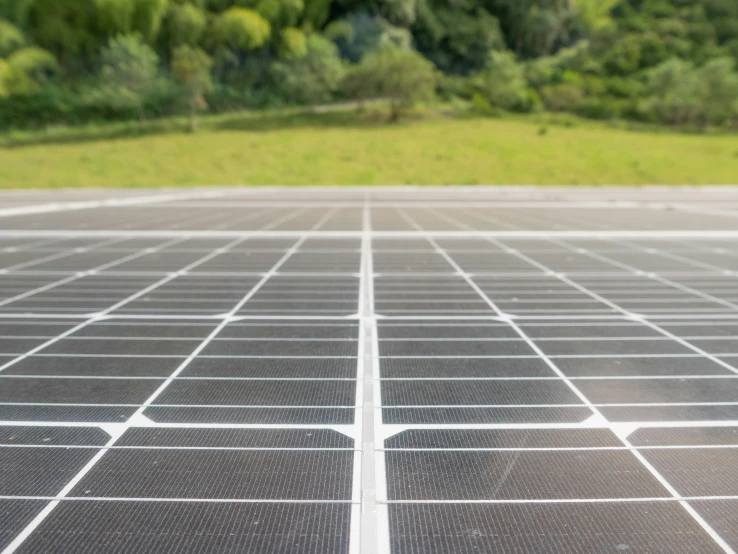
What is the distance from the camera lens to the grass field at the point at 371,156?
37.4m

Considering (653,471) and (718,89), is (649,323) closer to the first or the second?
(653,471)

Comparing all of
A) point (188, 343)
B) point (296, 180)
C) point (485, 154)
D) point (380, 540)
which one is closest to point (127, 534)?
point (380, 540)

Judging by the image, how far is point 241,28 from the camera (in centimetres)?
5444

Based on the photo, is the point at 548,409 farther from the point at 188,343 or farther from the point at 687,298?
the point at 687,298

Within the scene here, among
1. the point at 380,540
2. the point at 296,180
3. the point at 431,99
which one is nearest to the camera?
the point at 380,540

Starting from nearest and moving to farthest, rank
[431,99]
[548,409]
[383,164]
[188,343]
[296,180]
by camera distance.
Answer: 1. [548,409]
2. [188,343]
3. [296,180]
4. [383,164]
5. [431,99]

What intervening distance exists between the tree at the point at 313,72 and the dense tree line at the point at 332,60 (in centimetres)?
11

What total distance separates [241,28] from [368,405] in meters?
55.4

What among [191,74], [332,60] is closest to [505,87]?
[332,60]

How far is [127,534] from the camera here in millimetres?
3031

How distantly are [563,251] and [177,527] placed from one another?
10.4 metres

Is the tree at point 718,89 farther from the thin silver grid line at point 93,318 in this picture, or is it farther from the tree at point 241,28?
the thin silver grid line at point 93,318

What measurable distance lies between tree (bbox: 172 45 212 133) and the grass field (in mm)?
3233

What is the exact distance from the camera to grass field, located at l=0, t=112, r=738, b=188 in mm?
37375
